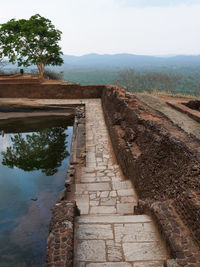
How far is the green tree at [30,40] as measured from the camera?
63.4ft

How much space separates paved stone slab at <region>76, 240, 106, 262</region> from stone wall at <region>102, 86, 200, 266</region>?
0.78 meters

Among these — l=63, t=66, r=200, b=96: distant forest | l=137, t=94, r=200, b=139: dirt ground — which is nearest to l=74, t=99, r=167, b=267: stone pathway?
l=137, t=94, r=200, b=139: dirt ground

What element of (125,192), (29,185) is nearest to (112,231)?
(125,192)

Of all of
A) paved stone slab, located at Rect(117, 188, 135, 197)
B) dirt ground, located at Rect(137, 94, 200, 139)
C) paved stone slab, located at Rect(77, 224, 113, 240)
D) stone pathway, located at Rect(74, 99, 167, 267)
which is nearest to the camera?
stone pathway, located at Rect(74, 99, 167, 267)

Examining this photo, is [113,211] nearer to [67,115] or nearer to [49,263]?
[49,263]

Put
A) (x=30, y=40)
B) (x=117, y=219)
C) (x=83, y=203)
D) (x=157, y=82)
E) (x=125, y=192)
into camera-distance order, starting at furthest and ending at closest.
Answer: (x=157, y=82), (x=30, y=40), (x=125, y=192), (x=83, y=203), (x=117, y=219)

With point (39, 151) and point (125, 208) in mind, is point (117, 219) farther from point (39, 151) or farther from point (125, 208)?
point (39, 151)

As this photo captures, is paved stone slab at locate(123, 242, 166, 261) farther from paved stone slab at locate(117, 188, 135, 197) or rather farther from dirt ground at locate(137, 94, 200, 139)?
dirt ground at locate(137, 94, 200, 139)

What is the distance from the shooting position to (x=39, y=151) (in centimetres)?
899

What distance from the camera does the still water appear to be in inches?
168

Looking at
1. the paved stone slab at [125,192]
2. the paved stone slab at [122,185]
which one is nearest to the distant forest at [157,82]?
the paved stone slab at [122,185]

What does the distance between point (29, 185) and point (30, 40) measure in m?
16.9

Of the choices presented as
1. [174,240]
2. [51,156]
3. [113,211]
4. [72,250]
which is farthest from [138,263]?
[51,156]

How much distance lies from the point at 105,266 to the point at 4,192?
4.62 meters
